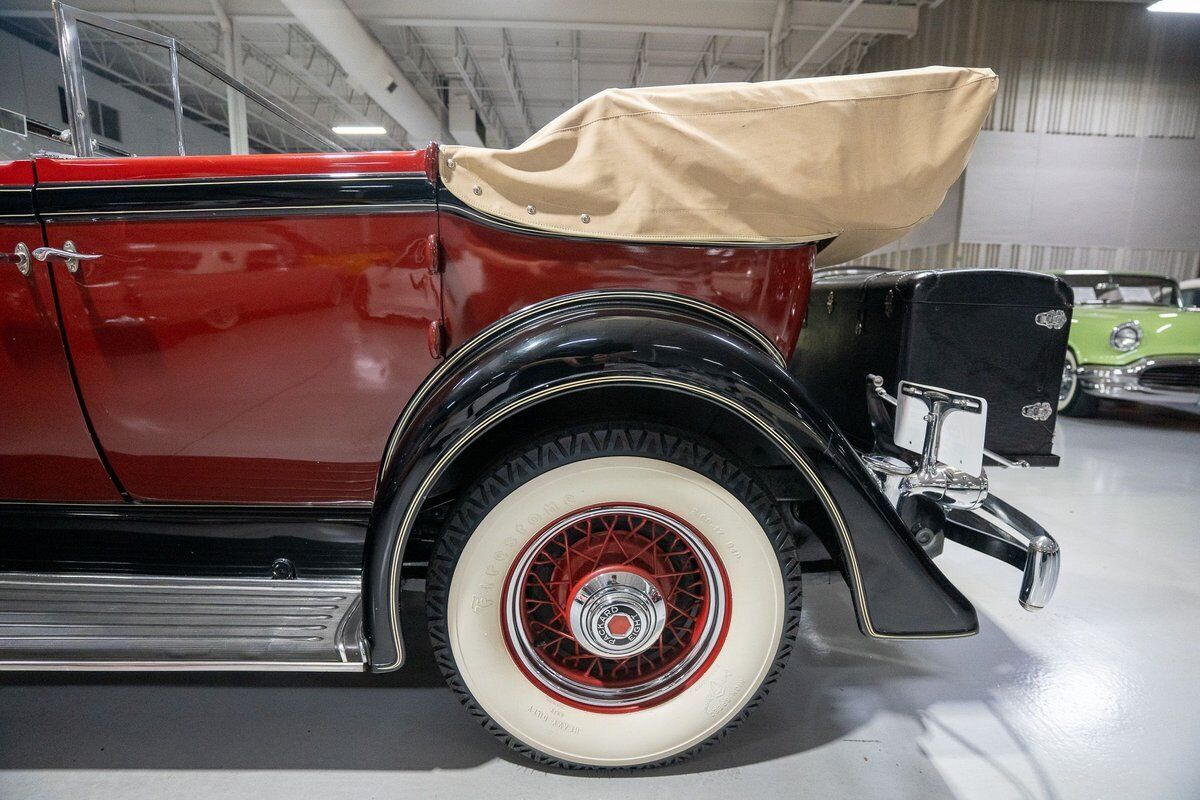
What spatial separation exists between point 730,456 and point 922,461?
566mm

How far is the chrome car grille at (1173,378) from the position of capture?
15.4 feet

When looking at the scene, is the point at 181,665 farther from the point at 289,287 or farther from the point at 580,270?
the point at 580,270

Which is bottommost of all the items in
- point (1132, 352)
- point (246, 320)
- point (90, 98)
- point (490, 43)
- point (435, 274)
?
point (1132, 352)

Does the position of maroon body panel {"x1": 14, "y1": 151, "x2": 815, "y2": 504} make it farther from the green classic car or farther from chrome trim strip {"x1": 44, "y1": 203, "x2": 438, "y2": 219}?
the green classic car

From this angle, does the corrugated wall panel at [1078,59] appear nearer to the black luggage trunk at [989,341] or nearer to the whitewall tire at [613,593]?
the black luggage trunk at [989,341]

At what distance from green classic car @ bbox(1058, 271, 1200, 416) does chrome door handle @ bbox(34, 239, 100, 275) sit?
648 cm

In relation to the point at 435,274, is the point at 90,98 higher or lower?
higher

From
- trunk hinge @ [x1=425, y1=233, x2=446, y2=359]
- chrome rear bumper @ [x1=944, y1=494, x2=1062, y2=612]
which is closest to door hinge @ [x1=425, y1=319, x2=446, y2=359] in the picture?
trunk hinge @ [x1=425, y1=233, x2=446, y2=359]

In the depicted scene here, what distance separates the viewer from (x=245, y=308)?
1.33 metres

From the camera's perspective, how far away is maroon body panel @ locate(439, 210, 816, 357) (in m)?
1.31

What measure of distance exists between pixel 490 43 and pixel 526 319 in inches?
389

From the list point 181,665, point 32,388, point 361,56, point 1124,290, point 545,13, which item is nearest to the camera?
point 181,665

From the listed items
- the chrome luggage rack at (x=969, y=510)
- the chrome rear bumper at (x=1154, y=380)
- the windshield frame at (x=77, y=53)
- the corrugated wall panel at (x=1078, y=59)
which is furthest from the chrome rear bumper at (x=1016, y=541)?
the corrugated wall panel at (x=1078, y=59)

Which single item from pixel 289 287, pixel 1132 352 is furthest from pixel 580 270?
pixel 1132 352
